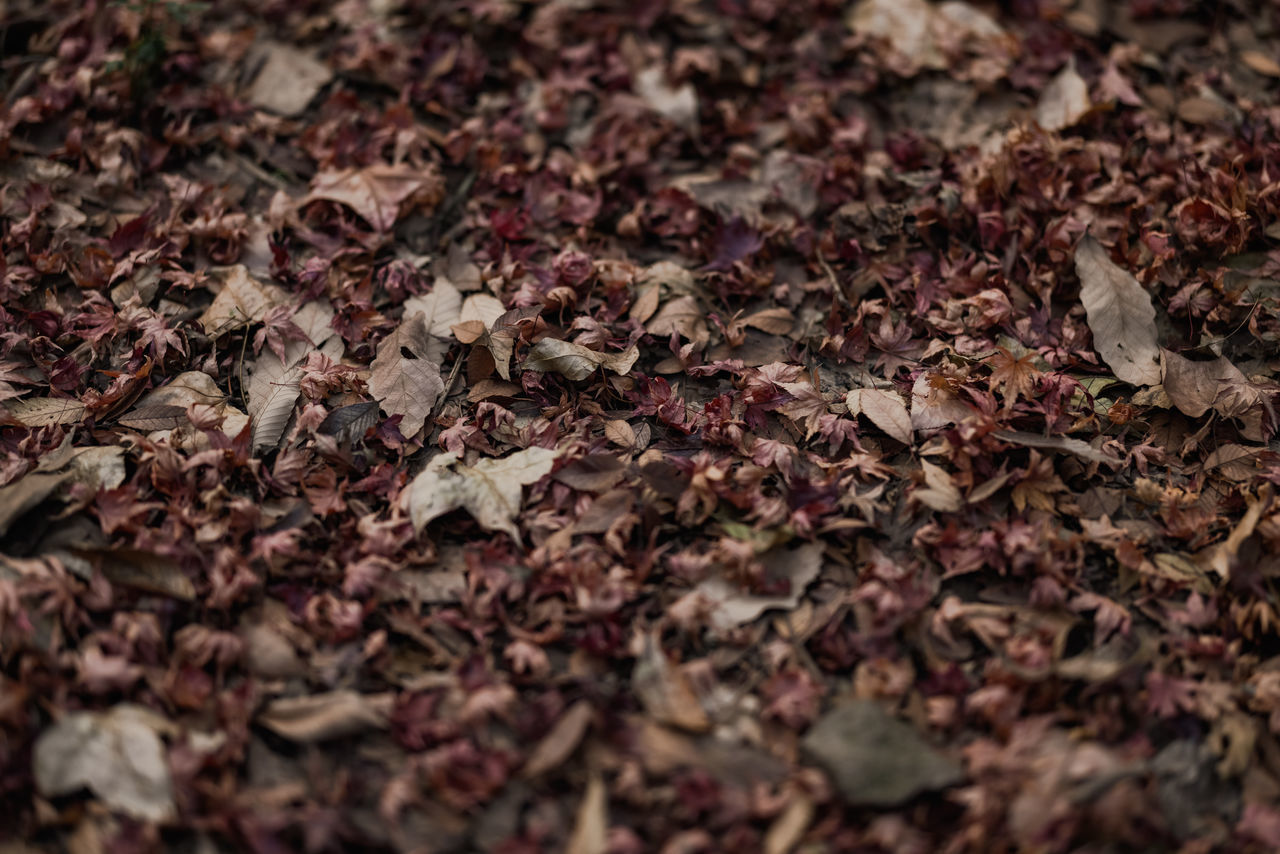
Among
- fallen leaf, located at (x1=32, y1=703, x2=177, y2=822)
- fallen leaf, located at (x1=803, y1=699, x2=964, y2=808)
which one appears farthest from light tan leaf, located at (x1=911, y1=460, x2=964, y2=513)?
fallen leaf, located at (x1=32, y1=703, x2=177, y2=822)

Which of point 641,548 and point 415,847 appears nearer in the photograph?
point 415,847

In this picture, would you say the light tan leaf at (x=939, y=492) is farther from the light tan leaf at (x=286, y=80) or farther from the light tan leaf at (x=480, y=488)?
the light tan leaf at (x=286, y=80)

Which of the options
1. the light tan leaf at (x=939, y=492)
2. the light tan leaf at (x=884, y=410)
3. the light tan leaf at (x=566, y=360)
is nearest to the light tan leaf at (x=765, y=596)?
the light tan leaf at (x=939, y=492)

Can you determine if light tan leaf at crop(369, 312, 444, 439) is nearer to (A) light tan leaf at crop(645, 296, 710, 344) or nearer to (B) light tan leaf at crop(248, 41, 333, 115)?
(A) light tan leaf at crop(645, 296, 710, 344)

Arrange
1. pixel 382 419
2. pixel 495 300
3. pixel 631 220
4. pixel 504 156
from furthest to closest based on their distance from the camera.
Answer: pixel 504 156 → pixel 631 220 → pixel 495 300 → pixel 382 419

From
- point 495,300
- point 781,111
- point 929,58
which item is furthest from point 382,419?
point 929,58

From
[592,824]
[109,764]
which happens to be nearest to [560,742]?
[592,824]

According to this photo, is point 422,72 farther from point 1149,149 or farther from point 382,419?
point 1149,149
